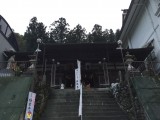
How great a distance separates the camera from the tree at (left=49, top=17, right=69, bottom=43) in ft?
121

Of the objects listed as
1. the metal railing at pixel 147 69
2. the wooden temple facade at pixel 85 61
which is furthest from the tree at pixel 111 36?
the metal railing at pixel 147 69

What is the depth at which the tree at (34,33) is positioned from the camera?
31800 millimetres

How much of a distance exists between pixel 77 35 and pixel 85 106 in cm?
2725

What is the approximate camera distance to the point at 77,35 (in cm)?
3675

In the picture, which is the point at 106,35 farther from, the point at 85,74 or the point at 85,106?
the point at 85,106

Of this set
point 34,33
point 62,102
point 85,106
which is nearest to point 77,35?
point 34,33

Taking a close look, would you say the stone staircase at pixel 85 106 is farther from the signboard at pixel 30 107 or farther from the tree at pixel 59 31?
the tree at pixel 59 31

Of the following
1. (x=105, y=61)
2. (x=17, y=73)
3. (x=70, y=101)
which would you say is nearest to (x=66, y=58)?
(x=105, y=61)

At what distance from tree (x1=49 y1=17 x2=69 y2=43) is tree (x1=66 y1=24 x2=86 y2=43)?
125 cm

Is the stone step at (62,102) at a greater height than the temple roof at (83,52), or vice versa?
Answer: the temple roof at (83,52)

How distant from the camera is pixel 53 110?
9.84 m

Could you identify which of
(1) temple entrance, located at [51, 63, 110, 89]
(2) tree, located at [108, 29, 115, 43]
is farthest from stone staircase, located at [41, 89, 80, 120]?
(2) tree, located at [108, 29, 115, 43]

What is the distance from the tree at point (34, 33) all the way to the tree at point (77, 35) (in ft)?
13.3

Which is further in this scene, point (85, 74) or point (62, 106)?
point (85, 74)
